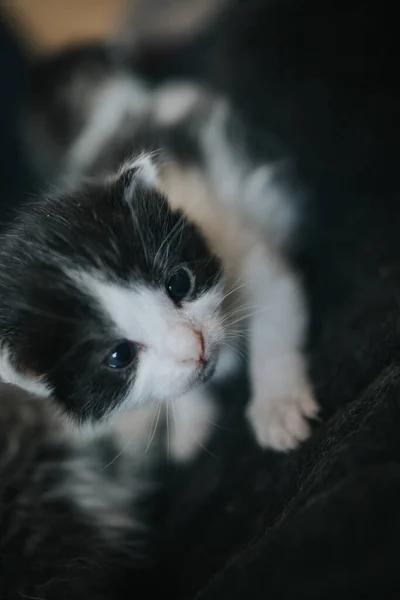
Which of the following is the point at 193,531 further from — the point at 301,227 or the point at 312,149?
the point at 312,149

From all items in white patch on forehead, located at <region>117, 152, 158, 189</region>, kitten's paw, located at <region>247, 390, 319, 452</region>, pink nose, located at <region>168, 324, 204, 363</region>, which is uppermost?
white patch on forehead, located at <region>117, 152, 158, 189</region>

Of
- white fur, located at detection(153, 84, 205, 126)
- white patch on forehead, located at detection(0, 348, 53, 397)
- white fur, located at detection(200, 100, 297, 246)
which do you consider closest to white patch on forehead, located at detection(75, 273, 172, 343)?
white patch on forehead, located at detection(0, 348, 53, 397)

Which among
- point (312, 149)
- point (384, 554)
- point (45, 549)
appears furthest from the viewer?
point (312, 149)

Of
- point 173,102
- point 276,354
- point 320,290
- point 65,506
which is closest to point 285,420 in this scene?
point 276,354

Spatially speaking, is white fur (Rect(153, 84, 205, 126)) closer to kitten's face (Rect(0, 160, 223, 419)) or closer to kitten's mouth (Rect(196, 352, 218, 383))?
kitten's face (Rect(0, 160, 223, 419))

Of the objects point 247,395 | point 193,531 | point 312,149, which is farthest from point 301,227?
point 193,531

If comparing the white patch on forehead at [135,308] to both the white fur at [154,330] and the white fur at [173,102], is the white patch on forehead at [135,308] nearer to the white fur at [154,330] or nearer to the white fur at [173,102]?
the white fur at [154,330]
